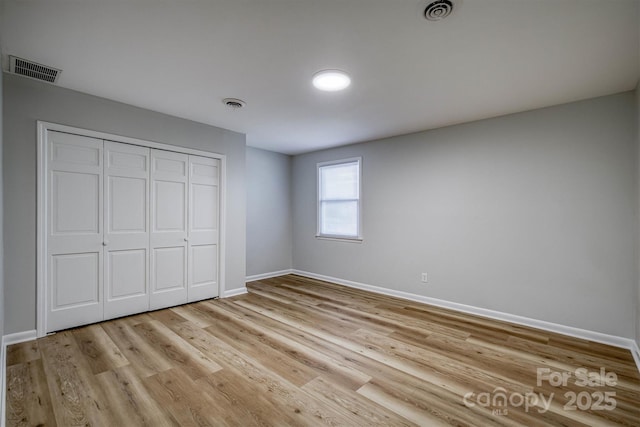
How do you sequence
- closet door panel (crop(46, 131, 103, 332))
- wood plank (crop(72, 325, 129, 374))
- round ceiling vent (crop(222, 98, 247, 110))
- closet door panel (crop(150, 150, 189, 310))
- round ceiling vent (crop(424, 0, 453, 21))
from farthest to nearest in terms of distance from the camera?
closet door panel (crop(150, 150, 189, 310)), round ceiling vent (crop(222, 98, 247, 110)), closet door panel (crop(46, 131, 103, 332)), wood plank (crop(72, 325, 129, 374)), round ceiling vent (crop(424, 0, 453, 21))

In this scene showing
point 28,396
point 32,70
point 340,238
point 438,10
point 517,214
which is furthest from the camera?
point 340,238

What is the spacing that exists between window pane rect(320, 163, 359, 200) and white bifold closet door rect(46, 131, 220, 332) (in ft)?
6.67

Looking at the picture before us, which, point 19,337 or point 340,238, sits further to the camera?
point 340,238

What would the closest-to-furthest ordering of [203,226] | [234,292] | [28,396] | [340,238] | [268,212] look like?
[28,396]
[203,226]
[234,292]
[340,238]
[268,212]

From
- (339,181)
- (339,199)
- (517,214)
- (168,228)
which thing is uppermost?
(339,181)

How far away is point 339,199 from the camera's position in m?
5.33

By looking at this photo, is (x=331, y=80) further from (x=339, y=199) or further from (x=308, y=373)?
(x=339, y=199)

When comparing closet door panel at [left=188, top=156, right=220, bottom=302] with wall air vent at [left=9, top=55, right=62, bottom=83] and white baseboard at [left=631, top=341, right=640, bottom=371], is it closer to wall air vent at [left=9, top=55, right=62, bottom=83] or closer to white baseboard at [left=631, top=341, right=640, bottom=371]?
wall air vent at [left=9, top=55, right=62, bottom=83]

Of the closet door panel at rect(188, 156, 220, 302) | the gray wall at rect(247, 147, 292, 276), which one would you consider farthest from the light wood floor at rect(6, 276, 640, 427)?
the gray wall at rect(247, 147, 292, 276)

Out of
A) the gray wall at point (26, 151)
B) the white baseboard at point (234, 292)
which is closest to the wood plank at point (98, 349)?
the gray wall at point (26, 151)

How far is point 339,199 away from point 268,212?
1.44 m

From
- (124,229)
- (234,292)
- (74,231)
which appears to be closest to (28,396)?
(74,231)

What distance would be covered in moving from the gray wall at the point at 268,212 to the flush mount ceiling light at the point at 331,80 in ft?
9.63

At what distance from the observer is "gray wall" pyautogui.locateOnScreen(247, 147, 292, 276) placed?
546 cm
